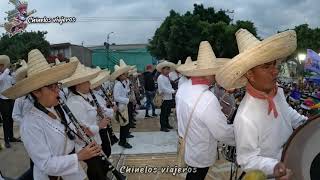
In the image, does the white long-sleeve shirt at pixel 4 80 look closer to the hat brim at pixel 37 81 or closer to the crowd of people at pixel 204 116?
the crowd of people at pixel 204 116

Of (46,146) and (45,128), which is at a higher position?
(45,128)

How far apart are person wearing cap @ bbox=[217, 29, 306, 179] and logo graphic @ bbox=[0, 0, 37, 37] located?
27236 millimetres

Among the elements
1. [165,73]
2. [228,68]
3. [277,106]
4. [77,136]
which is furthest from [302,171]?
[165,73]

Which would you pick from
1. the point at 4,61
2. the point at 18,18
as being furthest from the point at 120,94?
the point at 18,18

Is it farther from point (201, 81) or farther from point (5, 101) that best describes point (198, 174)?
point (5, 101)

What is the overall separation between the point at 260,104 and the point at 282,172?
64cm

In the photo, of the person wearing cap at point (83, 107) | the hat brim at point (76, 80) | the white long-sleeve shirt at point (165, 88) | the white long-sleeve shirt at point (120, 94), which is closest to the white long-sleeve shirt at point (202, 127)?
the person wearing cap at point (83, 107)

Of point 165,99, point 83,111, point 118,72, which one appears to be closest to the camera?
point 83,111

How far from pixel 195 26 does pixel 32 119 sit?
2973cm

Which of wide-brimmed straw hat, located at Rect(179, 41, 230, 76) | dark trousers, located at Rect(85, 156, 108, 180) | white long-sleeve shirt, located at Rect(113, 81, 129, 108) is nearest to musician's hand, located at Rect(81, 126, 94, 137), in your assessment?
dark trousers, located at Rect(85, 156, 108, 180)

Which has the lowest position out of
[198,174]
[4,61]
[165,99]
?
[165,99]

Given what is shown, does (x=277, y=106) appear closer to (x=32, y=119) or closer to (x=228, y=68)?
(x=228, y=68)

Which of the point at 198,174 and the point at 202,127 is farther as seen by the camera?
the point at 198,174

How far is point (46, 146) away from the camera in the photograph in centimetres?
365
